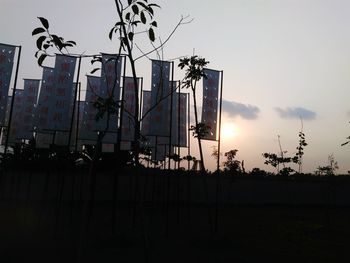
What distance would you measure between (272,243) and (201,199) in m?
14.6

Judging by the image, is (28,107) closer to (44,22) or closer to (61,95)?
(61,95)

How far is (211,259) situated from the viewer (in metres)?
8.96

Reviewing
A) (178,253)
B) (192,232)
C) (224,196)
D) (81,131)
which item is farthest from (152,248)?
(224,196)

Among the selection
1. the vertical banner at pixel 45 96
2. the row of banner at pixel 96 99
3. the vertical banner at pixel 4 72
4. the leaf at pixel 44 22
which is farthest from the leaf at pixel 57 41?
the vertical banner at pixel 45 96

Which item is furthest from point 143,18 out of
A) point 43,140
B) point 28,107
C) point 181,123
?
point 43,140

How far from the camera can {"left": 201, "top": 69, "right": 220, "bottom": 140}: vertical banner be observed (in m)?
12.1

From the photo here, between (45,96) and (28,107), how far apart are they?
255cm

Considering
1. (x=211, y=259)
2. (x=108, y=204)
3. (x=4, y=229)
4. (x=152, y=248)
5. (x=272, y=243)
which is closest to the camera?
(x=211, y=259)

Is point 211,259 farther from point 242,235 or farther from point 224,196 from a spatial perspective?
point 224,196

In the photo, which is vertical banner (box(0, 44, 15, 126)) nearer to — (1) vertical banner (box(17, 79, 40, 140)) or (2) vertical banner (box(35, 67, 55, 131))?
(2) vertical banner (box(35, 67, 55, 131))

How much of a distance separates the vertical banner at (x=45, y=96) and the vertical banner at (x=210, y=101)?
4391 millimetres

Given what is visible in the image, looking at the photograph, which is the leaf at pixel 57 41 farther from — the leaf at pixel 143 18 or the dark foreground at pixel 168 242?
the dark foreground at pixel 168 242

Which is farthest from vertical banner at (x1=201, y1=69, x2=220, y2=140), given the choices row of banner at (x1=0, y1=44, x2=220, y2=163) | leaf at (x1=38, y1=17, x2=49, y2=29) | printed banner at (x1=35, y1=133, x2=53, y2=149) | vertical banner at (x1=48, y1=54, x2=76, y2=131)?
leaf at (x1=38, y1=17, x2=49, y2=29)

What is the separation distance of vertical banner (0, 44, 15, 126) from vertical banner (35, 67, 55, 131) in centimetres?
160
